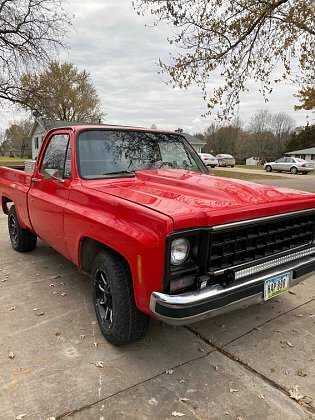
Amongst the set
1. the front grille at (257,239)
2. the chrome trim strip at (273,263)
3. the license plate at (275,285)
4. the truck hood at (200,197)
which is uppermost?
the truck hood at (200,197)

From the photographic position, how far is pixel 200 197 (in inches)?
113

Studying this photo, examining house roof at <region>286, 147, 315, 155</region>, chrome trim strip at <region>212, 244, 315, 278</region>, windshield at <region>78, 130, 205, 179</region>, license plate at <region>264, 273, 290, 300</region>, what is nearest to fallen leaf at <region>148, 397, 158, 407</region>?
chrome trim strip at <region>212, 244, 315, 278</region>

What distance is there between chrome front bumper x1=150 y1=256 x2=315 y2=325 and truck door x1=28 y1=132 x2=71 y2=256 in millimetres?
1761

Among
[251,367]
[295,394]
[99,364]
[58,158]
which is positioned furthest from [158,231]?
[58,158]

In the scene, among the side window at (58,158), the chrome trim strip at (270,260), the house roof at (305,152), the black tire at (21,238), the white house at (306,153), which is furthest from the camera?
the white house at (306,153)

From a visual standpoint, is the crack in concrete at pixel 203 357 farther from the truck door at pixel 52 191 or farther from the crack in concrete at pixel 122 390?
the truck door at pixel 52 191

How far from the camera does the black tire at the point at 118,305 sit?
2.76m

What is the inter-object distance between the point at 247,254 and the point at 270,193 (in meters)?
0.67

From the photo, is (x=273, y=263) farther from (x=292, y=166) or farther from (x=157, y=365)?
(x=292, y=166)

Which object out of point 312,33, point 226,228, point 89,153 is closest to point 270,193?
point 226,228

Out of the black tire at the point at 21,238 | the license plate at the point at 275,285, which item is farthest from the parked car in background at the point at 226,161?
the license plate at the point at 275,285

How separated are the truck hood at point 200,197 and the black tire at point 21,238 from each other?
258 cm

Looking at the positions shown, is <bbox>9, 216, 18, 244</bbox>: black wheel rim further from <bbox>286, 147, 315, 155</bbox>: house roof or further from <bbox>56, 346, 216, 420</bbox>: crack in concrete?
<bbox>286, 147, 315, 155</bbox>: house roof

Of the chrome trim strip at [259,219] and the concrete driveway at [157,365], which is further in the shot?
the chrome trim strip at [259,219]
